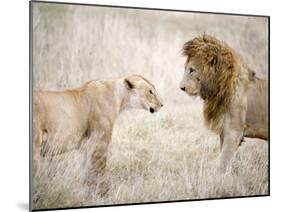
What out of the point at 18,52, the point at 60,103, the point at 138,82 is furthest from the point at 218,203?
the point at 18,52

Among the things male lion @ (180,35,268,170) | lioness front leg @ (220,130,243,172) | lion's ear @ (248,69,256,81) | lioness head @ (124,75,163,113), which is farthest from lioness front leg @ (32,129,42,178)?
lion's ear @ (248,69,256,81)

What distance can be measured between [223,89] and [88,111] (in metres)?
1.26

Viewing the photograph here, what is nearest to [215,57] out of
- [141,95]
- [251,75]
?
[251,75]

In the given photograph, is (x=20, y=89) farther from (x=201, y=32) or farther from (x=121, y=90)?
(x=201, y=32)

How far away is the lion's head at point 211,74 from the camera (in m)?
5.33

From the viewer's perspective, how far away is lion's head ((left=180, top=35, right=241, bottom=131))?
533cm

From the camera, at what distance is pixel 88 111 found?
195 inches

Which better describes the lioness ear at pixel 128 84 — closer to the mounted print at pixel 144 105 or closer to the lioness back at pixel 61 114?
the mounted print at pixel 144 105

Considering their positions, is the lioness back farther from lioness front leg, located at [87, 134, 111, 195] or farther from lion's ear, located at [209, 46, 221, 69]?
lion's ear, located at [209, 46, 221, 69]

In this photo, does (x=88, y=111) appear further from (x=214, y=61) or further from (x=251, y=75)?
(x=251, y=75)

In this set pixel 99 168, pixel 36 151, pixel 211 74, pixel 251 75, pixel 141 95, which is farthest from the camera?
pixel 251 75

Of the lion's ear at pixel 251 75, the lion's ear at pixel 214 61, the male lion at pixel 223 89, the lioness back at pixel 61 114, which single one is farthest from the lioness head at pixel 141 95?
the lion's ear at pixel 251 75

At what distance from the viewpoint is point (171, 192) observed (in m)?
5.25

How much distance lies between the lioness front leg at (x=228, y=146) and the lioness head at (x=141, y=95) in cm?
71
